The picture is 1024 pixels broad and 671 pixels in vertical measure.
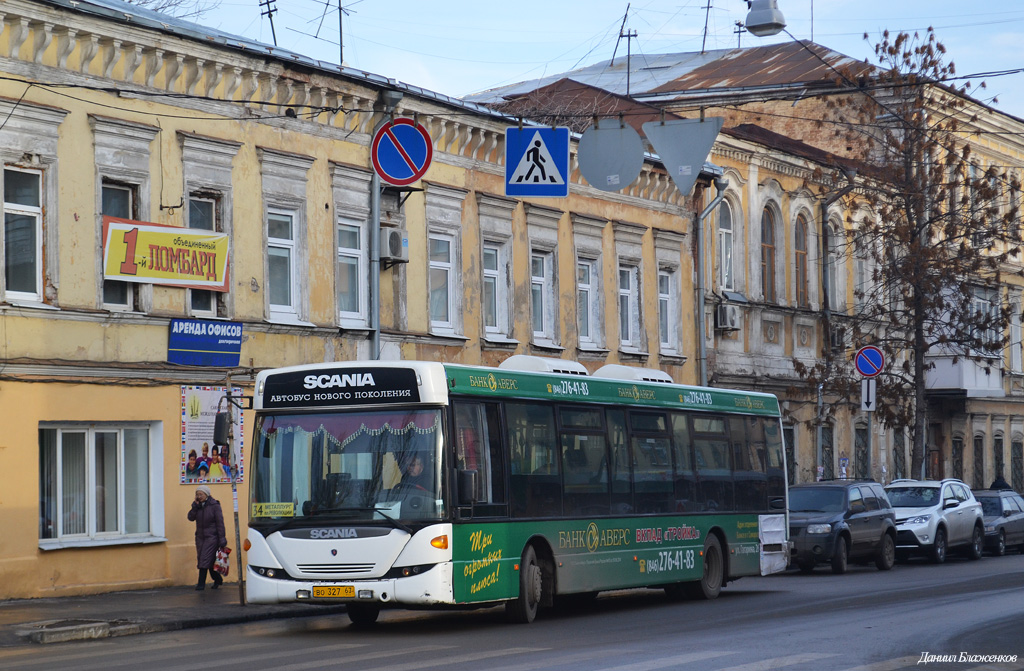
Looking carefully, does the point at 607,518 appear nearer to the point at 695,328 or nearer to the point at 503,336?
the point at 503,336

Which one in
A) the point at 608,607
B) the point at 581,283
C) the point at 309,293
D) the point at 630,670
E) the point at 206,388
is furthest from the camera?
the point at 581,283

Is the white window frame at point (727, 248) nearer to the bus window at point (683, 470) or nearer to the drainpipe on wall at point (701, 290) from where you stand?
the drainpipe on wall at point (701, 290)

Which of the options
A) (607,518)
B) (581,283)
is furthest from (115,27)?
(581,283)

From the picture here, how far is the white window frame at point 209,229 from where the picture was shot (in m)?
22.5

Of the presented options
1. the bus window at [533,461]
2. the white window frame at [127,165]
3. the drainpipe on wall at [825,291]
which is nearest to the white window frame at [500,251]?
the white window frame at [127,165]

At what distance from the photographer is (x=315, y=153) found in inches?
979

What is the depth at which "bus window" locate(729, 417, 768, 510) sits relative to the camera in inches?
835

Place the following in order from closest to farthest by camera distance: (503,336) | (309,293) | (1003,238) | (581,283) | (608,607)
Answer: (608,607)
(309,293)
(503,336)
(581,283)
(1003,238)

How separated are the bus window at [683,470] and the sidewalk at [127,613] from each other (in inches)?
179

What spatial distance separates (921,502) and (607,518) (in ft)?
48.5

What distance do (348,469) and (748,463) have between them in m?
7.93

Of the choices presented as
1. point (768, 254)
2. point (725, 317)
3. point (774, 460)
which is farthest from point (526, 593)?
point (768, 254)

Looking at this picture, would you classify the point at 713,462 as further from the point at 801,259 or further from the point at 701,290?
the point at 801,259

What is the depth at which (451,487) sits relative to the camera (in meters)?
15.2
